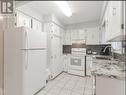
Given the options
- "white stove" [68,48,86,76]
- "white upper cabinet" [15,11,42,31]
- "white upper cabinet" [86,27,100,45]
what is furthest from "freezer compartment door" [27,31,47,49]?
"white upper cabinet" [86,27,100,45]

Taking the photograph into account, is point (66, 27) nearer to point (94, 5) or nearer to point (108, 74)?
Result: point (94, 5)

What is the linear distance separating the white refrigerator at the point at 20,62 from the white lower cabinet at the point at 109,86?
1.47 m

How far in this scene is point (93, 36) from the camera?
480 cm

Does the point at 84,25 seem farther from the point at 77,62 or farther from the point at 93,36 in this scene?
the point at 77,62

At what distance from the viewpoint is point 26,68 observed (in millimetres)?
2160

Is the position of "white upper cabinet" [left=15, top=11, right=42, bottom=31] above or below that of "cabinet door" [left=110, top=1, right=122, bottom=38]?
above

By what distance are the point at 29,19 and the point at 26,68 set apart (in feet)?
5.66

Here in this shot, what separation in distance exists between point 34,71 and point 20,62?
0.48 m

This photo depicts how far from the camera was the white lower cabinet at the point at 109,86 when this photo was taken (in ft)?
3.98

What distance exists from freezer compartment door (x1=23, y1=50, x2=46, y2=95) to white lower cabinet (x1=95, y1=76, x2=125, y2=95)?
4.80 feet

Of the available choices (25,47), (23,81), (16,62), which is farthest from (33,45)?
(23,81)

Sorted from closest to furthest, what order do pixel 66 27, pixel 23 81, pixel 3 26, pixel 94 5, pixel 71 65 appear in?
pixel 23 81, pixel 3 26, pixel 94 5, pixel 71 65, pixel 66 27

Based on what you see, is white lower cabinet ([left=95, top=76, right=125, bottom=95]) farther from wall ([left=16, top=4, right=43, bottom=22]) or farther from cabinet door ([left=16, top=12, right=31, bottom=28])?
wall ([left=16, top=4, right=43, bottom=22])

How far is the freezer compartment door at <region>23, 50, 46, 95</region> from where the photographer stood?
2.18 m
